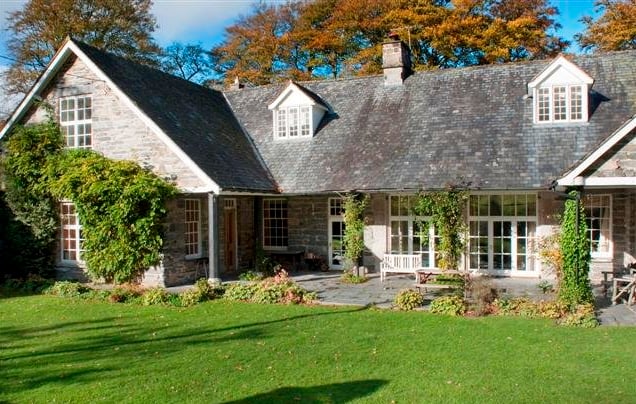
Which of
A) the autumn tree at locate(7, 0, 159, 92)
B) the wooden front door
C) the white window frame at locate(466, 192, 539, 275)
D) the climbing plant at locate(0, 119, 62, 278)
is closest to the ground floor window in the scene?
the wooden front door

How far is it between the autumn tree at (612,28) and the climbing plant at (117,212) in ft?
73.2

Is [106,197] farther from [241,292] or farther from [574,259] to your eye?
[574,259]

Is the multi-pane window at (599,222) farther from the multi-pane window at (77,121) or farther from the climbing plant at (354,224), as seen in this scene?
the multi-pane window at (77,121)

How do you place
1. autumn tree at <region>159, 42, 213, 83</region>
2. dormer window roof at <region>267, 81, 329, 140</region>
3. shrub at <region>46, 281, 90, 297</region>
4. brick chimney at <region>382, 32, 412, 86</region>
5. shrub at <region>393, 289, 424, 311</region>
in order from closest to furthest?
shrub at <region>393, 289, 424, 311</region> < shrub at <region>46, 281, 90, 297</region> < dormer window roof at <region>267, 81, 329, 140</region> < brick chimney at <region>382, 32, 412, 86</region> < autumn tree at <region>159, 42, 213, 83</region>

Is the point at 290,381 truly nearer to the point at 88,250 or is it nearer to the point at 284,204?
the point at 88,250

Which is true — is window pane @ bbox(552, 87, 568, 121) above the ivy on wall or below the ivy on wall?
above

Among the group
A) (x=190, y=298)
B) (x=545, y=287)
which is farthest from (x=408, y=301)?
(x=190, y=298)

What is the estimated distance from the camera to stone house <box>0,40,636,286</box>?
16.5m

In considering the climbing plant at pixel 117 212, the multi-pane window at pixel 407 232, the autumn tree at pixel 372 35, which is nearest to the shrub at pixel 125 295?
the climbing plant at pixel 117 212

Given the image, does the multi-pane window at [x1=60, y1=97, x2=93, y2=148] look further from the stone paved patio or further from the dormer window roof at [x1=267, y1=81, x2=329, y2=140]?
the stone paved patio

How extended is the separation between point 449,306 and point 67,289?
10.2 m

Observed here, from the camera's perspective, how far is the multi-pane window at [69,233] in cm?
1806

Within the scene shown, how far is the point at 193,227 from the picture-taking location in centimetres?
1805

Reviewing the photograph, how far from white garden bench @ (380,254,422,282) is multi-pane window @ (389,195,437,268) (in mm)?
1480
